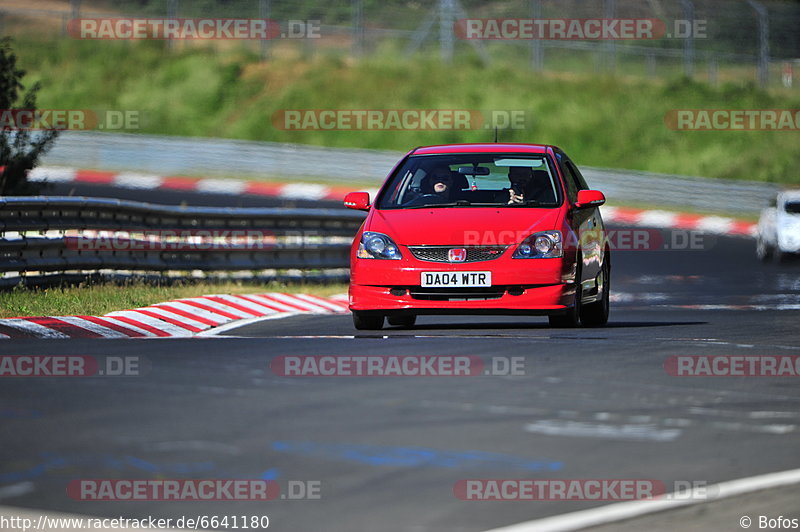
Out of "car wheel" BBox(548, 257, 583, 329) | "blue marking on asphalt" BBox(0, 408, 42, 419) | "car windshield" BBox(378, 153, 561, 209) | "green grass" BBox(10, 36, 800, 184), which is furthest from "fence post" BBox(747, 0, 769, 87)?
"blue marking on asphalt" BBox(0, 408, 42, 419)

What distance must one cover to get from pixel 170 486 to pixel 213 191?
31540 millimetres

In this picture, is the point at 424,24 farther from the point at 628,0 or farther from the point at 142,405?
the point at 142,405

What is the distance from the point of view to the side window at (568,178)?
13.4 m

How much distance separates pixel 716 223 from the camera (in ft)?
113

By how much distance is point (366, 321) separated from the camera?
12742 millimetres

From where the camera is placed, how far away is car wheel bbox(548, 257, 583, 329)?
499 inches

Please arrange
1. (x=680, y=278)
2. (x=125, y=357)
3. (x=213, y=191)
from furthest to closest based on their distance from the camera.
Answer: (x=213, y=191) → (x=680, y=278) → (x=125, y=357)

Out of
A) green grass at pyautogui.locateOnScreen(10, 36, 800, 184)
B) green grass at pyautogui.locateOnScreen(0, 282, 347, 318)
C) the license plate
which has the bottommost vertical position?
green grass at pyautogui.locateOnScreen(0, 282, 347, 318)

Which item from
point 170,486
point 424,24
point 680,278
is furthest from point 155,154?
point 170,486

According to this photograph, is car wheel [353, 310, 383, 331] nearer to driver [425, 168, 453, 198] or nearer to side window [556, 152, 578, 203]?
driver [425, 168, 453, 198]

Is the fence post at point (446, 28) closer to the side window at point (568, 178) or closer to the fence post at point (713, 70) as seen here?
the fence post at point (713, 70)

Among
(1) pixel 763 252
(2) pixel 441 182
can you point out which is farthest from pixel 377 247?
(1) pixel 763 252

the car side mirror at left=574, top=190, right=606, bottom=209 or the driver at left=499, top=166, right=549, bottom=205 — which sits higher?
the driver at left=499, top=166, right=549, bottom=205

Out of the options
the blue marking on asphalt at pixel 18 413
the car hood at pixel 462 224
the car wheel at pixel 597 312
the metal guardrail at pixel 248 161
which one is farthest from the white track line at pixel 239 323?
the metal guardrail at pixel 248 161
